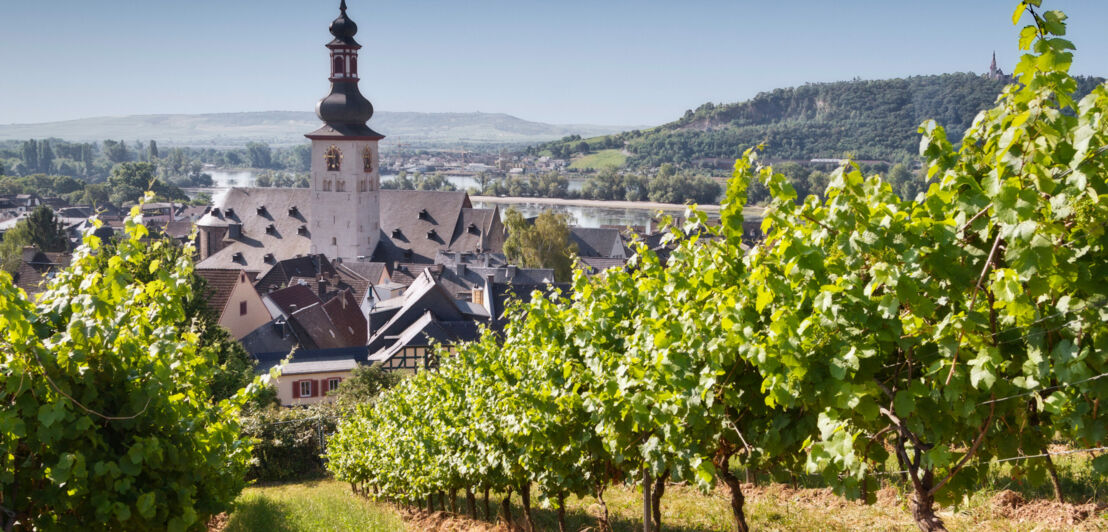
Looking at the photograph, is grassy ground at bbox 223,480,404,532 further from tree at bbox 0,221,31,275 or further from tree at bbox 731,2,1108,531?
tree at bbox 0,221,31,275

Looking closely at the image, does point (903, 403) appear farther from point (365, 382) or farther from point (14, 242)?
point (14, 242)

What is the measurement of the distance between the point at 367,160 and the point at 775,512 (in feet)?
184

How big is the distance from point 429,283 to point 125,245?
37.3m

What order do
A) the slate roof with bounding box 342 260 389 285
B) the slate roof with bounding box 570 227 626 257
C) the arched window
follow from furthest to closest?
1. the slate roof with bounding box 570 227 626 257
2. the arched window
3. the slate roof with bounding box 342 260 389 285

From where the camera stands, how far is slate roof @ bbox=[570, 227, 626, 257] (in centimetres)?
7806

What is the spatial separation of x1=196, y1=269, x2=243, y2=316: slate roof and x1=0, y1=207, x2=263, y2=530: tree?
37418mm

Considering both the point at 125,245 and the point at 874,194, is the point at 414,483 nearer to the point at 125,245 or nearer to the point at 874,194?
the point at 125,245

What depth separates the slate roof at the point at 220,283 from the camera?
42219 mm

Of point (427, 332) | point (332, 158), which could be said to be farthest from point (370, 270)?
point (427, 332)

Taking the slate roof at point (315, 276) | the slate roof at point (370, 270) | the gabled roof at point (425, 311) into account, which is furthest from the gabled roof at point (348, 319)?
the slate roof at point (370, 270)

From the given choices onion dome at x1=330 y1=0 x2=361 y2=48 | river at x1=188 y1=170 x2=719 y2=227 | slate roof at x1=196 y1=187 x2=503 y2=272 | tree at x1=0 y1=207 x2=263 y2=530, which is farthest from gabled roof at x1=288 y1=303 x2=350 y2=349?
river at x1=188 y1=170 x2=719 y2=227

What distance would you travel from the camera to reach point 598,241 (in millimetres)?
79125

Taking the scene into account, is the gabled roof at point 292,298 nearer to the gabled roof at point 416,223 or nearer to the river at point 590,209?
the gabled roof at point 416,223

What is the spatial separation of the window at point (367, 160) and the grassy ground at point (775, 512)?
4845 cm
